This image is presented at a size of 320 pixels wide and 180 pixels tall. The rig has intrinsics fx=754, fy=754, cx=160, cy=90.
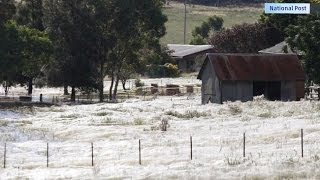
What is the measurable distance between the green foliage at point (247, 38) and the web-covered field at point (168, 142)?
→ 136 feet

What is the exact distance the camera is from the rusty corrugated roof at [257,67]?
60500 mm

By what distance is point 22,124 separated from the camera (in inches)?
1849

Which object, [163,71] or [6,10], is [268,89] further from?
[163,71]

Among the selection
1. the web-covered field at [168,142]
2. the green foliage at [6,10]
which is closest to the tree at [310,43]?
the web-covered field at [168,142]

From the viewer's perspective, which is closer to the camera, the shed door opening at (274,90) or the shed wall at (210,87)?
the shed wall at (210,87)

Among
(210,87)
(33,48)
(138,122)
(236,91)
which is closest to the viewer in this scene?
(138,122)

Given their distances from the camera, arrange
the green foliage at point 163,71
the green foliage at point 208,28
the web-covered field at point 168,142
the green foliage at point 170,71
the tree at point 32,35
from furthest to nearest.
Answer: the green foliage at point 208,28 < the green foliage at point 170,71 < the green foliage at point 163,71 < the tree at point 32,35 < the web-covered field at point 168,142

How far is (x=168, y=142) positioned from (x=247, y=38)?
61793 mm

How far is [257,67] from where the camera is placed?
61.6 meters

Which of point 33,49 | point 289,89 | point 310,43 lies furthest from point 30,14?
point 310,43

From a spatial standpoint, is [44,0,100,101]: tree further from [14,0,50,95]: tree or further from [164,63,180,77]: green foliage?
[164,63,180,77]: green foliage

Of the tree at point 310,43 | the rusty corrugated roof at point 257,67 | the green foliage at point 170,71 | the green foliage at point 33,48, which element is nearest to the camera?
the rusty corrugated roof at point 257,67

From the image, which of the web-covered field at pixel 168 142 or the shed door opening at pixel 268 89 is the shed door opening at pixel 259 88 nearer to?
the shed door opening at pixel 268 89

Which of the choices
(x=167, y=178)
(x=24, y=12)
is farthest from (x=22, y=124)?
(x=24, y=12)
